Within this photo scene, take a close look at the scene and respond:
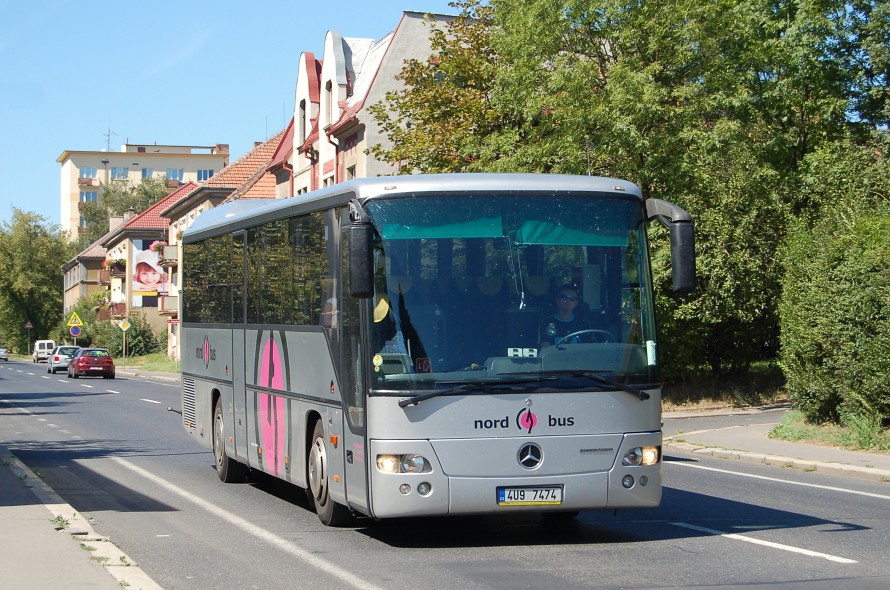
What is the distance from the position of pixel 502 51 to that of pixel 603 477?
71.4 feet

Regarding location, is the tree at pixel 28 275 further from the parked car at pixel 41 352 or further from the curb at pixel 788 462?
the curb at pixel 788 462

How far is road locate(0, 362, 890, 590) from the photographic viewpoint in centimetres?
909

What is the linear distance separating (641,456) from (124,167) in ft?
598

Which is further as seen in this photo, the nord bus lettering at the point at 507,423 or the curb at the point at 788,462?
the curb at the point at 788,462

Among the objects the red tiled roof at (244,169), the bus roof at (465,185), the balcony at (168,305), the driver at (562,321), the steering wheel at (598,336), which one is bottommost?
the steering wheel at (598,336)

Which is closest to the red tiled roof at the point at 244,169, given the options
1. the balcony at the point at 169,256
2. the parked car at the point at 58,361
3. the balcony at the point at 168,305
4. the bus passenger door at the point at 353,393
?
the balcony at the point at 169,256

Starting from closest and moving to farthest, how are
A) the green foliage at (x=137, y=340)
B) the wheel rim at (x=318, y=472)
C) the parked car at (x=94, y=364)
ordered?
the wheel rim at (x=318, y=472) → the parked car at (x=94, y=364) → the green foliage at (x=137, y=340)

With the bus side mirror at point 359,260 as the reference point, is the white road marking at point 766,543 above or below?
below

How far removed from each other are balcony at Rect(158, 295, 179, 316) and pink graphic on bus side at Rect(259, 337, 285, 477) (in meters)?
83.0

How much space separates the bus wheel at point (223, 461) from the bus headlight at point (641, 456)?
6604 mm

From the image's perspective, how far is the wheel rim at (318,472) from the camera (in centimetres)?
1173

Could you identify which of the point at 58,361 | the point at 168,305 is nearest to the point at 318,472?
the point at 58,361

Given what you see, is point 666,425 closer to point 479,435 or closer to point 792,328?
point 792,328

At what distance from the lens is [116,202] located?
15738cm
